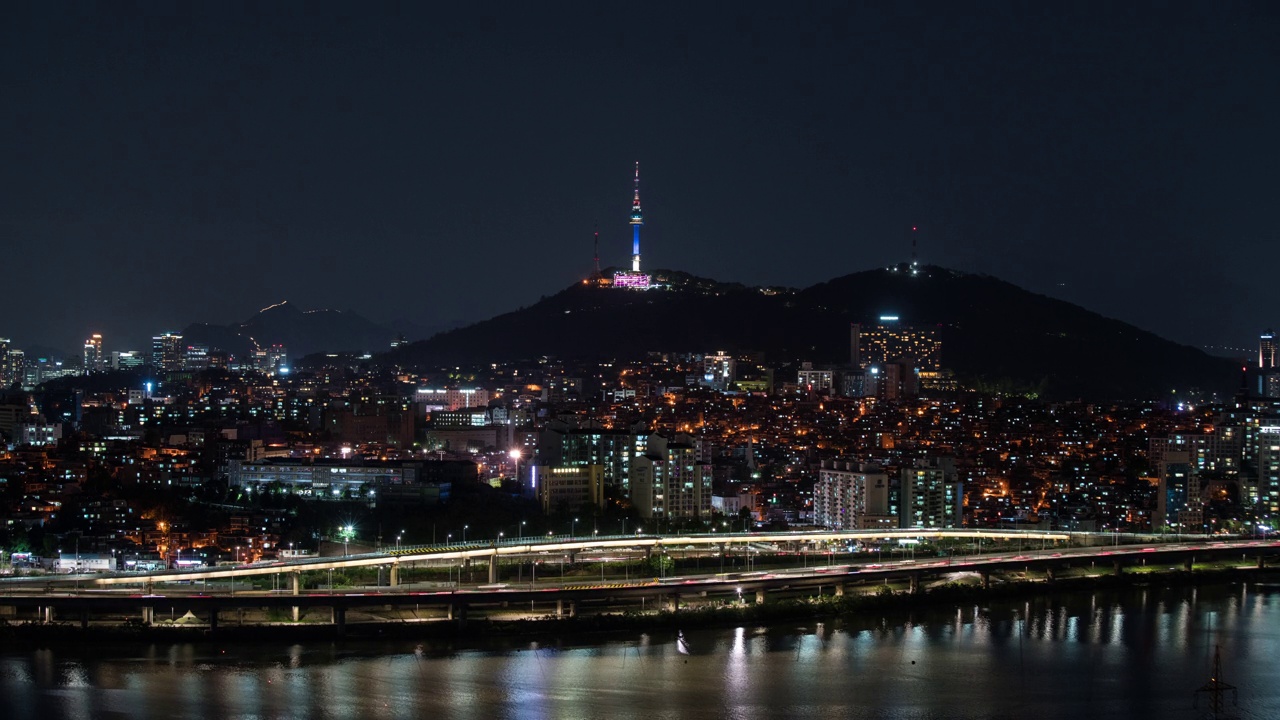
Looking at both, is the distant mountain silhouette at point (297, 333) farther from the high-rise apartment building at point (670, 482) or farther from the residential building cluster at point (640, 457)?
the high-rise apartment building at point (670, 482)

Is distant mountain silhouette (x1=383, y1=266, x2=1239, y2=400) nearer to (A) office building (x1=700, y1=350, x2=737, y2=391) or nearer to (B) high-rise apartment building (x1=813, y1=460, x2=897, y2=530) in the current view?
(A) office building (x1=700, y1=350, x2=737, y2=391)

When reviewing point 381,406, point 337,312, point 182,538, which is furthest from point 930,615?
point 337,312

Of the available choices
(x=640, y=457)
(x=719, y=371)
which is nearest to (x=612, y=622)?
(x=640, y=457)

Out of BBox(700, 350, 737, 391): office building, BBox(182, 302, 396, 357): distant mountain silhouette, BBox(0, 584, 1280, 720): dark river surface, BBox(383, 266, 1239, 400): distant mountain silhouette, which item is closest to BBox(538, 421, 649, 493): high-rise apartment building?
BBox(0, 584, 1280, 720): dark river surface

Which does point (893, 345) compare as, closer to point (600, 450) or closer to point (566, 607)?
point (600, 450)

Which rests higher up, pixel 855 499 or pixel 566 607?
pixel 855 499

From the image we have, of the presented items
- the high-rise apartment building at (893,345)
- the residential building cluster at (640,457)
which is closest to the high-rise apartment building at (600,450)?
the residential building cluster at (640,457)

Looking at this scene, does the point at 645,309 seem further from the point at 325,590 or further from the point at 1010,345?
the point at 325,590

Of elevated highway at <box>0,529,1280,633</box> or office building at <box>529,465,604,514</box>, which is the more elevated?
office building at <box>529,465,604,514</box>

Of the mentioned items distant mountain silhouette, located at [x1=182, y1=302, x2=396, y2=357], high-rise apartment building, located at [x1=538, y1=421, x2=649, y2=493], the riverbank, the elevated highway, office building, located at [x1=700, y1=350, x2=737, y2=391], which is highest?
distant mountain silhouette, located at [x1=182, y1=302, x2=396, y2=357]
